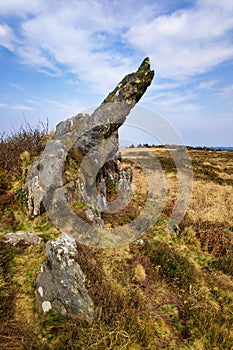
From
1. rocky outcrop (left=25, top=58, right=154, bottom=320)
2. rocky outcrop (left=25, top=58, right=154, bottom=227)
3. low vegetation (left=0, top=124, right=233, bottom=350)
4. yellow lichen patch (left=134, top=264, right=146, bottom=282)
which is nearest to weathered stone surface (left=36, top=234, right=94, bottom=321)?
low vegetation (left=0, top=124, right=233, bottom=350)

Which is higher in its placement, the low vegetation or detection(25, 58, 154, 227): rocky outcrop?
detection(25, 58, 154, 227): rocky outcrop

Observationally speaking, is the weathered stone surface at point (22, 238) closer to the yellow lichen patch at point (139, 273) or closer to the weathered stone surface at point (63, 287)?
the weathered stone surface at point (63, 287)

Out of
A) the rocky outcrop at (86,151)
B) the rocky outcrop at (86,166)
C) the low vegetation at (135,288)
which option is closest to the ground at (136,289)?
the low vegetation at (135,288)

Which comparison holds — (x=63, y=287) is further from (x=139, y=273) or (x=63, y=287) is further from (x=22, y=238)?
(x=22, y=238)

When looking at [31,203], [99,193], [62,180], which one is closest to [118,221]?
[99,193]

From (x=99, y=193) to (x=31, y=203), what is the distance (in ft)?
9.14

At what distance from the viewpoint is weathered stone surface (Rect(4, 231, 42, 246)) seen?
302 inches

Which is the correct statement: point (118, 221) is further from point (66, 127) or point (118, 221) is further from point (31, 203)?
point (66, 127)

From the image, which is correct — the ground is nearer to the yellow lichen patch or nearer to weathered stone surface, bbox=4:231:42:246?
the yellow lichen patch

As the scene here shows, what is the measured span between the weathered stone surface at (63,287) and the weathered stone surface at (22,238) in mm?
2082

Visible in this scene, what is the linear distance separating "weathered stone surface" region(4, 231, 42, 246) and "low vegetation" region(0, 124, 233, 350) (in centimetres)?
29

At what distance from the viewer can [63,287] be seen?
521 centimetres

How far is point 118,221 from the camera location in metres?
10.1

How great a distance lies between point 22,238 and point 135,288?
385cm
